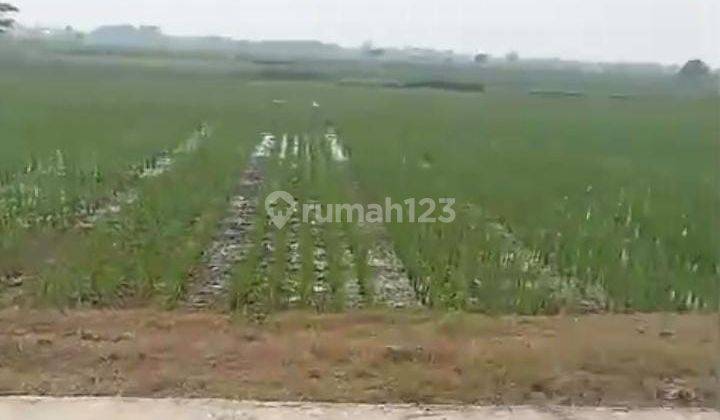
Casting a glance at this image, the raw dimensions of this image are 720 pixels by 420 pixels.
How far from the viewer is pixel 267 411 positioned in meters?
3.61

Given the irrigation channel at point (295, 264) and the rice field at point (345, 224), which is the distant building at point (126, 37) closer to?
the rice field at point (345, 224)

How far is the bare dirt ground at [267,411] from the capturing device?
3555mm

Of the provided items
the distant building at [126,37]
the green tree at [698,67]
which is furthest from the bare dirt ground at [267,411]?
the distant building at [126,37]

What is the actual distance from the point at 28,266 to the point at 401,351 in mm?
3360

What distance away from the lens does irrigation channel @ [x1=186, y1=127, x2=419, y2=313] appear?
20.5 feet

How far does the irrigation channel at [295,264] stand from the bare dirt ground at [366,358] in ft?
1.45

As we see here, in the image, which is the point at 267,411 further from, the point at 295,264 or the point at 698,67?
the point at 698,67

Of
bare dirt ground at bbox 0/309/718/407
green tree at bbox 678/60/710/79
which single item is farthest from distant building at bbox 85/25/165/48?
bare dirt ground at bbox 0/309/718/407

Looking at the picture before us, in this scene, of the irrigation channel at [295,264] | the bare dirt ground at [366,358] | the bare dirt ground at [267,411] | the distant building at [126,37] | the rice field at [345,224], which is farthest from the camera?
the distant building at [126,37]

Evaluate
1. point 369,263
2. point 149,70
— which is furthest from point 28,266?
point 149,70

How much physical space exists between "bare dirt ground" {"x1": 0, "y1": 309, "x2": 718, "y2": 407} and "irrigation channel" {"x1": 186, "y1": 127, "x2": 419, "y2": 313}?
1.45 feet

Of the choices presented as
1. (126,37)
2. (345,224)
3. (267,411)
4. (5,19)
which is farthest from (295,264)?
(126,37)

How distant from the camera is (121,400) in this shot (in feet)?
12.3

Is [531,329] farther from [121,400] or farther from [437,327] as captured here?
[121,400]
